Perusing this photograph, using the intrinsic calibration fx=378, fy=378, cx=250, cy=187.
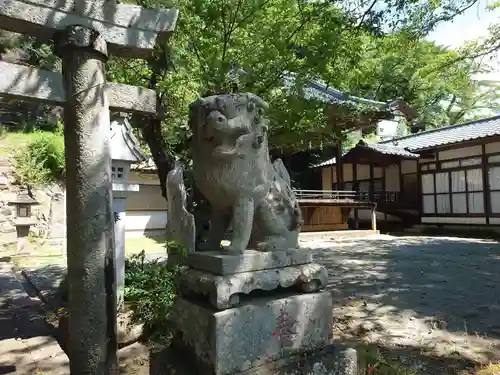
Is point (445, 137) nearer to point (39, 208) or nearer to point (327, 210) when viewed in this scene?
point (327, 210)

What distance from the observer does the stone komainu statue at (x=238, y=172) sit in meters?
2.44

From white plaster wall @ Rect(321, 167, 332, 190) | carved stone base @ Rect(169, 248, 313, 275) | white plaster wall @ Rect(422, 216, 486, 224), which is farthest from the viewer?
white plaster wall @ Rect(321, 167, 332, 190)

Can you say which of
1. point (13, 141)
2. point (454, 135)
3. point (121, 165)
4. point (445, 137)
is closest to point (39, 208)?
point (13, 141)

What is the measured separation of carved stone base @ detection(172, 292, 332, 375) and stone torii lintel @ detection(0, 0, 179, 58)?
2.03 m

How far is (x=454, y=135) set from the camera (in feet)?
59.0

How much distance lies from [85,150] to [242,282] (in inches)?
58.7

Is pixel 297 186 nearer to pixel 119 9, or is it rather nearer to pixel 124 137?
pixel 124 137

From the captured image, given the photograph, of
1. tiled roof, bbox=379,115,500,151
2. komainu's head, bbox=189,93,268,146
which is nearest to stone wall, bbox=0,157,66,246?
komainu's head, bbox=189,93,268,146

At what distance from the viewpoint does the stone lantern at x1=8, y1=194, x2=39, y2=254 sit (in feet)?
37.2

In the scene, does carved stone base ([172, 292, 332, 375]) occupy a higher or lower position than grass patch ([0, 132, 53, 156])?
lower

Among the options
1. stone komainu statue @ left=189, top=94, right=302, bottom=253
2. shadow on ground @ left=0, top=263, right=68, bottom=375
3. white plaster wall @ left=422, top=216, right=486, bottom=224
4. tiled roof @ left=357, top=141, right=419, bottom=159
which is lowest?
shadow on ground @ left=0, top=263, right=68, bottom=375

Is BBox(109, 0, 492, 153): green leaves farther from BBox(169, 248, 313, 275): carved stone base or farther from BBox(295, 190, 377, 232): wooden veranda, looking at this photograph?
BBox(295, 190, 377, 232): wooden veranda

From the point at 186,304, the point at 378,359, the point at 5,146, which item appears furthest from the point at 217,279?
the point at 5,146

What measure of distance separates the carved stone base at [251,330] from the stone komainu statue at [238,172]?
16.0 inches
